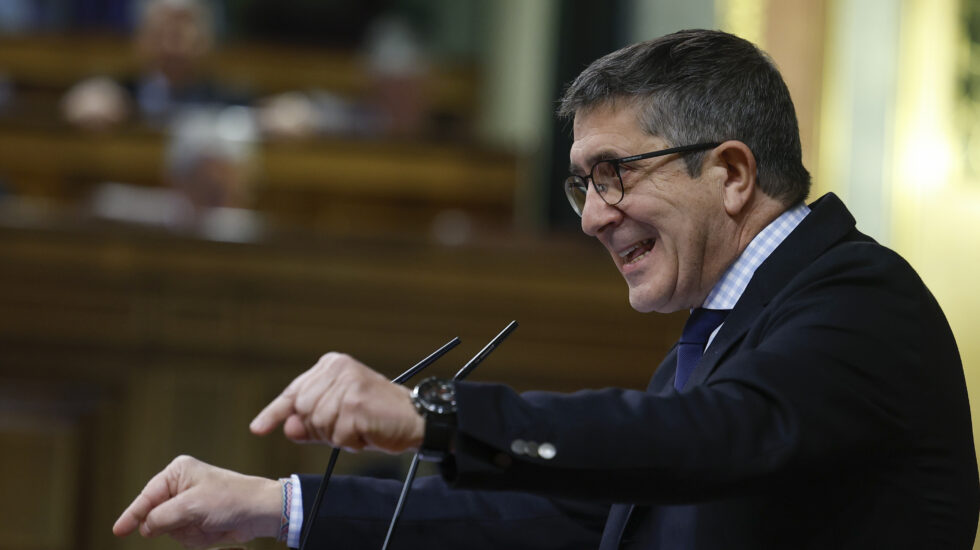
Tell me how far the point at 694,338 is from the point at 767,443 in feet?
1.47

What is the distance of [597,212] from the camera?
1616 millimetres

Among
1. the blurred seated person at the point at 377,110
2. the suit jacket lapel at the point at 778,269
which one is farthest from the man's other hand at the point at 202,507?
the blurred seated person at the point at 377,110

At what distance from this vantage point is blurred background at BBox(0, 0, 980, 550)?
139 inches

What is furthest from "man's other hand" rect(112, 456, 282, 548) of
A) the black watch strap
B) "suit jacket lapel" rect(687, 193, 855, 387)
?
"suit jacket lapel" rect(687, 193, 855, 387)

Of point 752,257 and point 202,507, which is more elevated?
point 752,257

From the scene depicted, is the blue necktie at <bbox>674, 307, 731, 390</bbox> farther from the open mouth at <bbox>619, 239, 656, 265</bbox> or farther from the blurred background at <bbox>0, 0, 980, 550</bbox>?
the blurred background at <bbox>0, 0, 980, 550</bbox>

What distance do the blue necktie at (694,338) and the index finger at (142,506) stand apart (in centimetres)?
67

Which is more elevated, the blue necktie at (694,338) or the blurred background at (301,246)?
the blue necktie at (694,338)

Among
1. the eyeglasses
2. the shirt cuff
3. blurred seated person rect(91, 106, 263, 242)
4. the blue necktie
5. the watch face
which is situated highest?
the eyeglasses

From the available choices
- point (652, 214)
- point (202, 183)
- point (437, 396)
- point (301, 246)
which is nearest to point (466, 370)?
point (437, 396)

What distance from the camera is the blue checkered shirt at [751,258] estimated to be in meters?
1.60

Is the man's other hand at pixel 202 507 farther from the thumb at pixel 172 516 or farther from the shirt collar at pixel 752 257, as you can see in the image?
the shirt collar at pixel 752 257

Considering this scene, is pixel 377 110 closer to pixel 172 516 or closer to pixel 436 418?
pixel 172 516

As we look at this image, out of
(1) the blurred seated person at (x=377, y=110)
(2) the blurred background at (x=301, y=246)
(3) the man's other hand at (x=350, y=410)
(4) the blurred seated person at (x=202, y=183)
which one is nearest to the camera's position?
(3) the man's other hand at (x=350, y=410)
